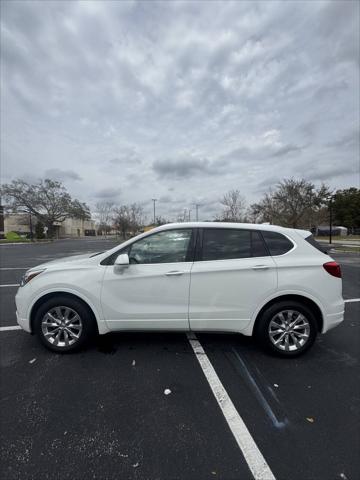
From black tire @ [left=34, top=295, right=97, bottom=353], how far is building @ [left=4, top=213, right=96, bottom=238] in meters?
50.8

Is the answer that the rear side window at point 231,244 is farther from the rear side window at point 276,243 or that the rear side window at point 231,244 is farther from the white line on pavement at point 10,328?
the white line on pavement at point 10,328

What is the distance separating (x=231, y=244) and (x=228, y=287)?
58 cm

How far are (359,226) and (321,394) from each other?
65452mm

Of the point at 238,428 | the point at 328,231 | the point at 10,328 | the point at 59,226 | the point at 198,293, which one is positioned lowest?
the point at 238,428

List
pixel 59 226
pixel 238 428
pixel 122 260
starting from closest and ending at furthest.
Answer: pixel 238 428 → pixel 122 260 → pixel 59 226

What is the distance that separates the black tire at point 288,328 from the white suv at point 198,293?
0.01m

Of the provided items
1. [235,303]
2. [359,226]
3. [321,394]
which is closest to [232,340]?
[235,303]

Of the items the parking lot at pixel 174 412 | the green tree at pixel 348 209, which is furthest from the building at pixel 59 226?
the green tree at pixel 348 209

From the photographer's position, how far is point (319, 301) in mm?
2973

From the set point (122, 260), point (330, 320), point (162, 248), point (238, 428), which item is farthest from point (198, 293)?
point (330, 320)

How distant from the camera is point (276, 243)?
10.2 feet

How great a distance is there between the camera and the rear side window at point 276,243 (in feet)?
10.1

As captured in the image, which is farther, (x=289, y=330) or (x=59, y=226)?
(x=59, y=226)

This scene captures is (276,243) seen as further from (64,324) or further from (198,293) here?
(64,324)
